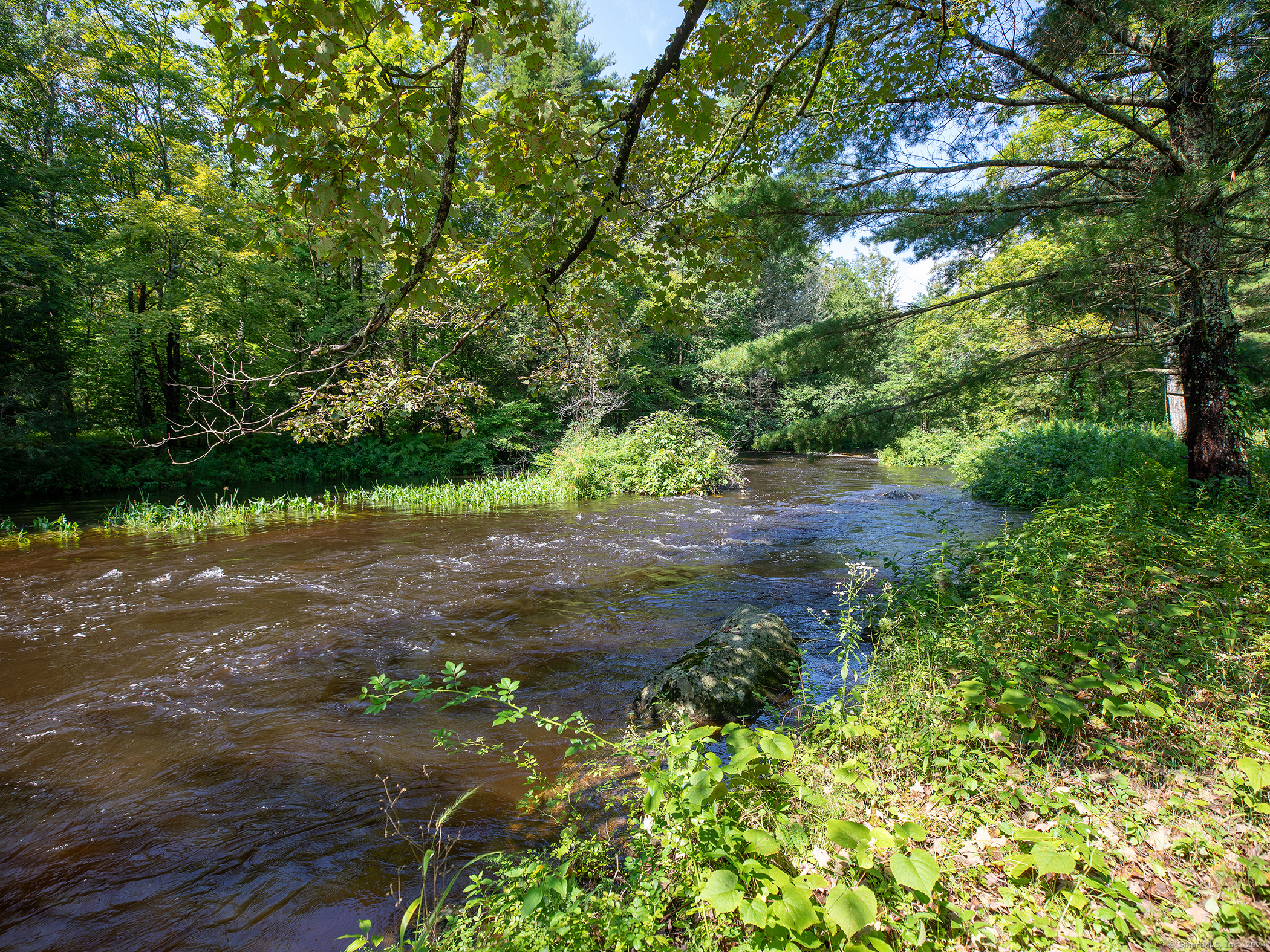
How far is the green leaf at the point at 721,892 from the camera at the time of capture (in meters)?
1.70

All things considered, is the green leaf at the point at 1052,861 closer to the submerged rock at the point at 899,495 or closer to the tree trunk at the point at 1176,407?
the tree trunk at the point at 1176,407

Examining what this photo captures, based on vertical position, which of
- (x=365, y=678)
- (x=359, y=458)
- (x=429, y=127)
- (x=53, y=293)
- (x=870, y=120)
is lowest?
(x=365, y=678)

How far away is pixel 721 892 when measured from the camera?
1.74 meters

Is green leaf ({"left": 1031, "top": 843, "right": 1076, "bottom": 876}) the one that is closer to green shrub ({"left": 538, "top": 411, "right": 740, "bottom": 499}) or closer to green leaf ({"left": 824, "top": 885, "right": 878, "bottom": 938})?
green leaf ({"left": 824, "top": 885, "right": 878, "bottom": 938})

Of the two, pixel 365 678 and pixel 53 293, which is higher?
pixel 53 293

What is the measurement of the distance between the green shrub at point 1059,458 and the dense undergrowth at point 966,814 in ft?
18.9

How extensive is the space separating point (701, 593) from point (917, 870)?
519 centimetres

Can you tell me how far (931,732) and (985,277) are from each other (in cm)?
1093

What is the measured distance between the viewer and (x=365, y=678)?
491 cm

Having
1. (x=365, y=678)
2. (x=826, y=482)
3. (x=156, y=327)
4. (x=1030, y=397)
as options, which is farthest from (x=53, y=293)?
(x=1030, y=397)

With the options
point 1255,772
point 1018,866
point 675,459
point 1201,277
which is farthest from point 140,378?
point 1201,277

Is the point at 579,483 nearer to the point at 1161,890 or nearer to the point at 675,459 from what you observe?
the point at 675,459

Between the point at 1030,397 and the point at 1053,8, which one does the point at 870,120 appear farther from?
the point at 1030,397

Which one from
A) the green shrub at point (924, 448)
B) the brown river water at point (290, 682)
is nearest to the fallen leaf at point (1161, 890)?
the brown river water at point (290, 682)
